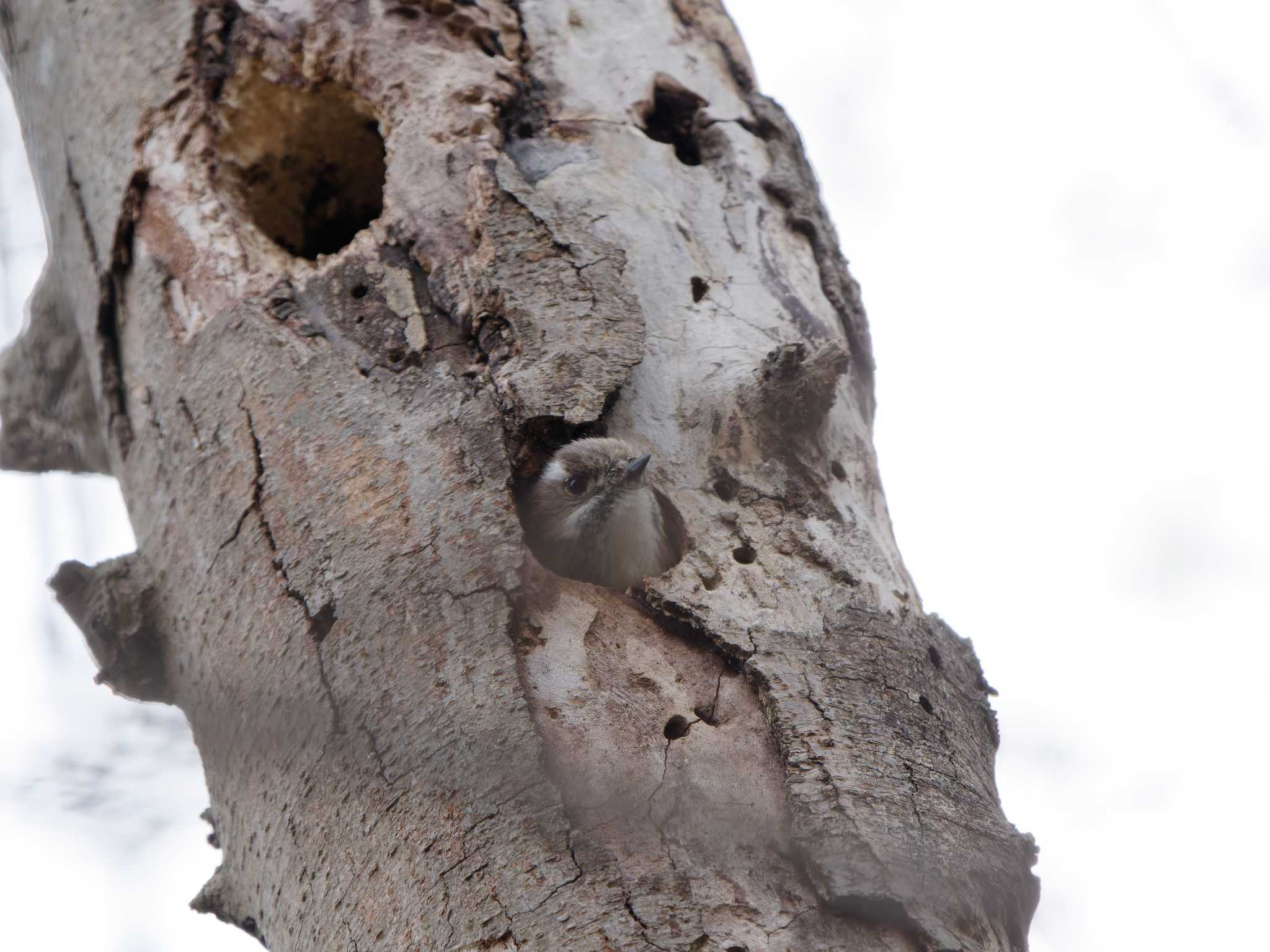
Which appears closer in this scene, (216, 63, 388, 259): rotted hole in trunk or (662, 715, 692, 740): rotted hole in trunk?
(662, 715, 692, 740): rotted hole in trunk

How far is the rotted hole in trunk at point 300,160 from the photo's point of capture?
2.96 m

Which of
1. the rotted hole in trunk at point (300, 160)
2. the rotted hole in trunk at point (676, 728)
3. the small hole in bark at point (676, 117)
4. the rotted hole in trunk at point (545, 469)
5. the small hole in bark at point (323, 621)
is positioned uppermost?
the small hole in bark at point (676, 117)

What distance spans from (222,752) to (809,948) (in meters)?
1.22

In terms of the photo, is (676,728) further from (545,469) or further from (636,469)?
Answer: (545,469)

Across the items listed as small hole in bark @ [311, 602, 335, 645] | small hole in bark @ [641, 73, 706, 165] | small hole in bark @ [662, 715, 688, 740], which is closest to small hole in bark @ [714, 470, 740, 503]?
small hole in bark @ [662, 715, 688, 740]

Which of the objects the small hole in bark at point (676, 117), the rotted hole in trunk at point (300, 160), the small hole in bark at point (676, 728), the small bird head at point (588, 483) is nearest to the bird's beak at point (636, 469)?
the small bird head at point (588, 483)

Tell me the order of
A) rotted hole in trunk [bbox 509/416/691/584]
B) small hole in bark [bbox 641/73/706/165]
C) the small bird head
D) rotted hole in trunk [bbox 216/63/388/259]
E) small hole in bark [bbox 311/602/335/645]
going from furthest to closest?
small hole in bark [bbox 641/73/706/165], rotted hole in trunk [bbox 216/63/388/259], the small bird head, rotted hole in trunk [bbox 509/416/691/584], small hole in bark [bbox 311/602/335/645]

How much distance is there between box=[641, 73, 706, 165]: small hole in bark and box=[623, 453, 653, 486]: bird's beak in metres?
0.89

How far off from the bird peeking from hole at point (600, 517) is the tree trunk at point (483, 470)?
159 mm

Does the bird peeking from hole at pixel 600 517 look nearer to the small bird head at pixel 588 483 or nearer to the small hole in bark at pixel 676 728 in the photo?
the small bird head at pixel 588 483

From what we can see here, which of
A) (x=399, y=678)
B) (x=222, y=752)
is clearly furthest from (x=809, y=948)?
(x=222, y=752)

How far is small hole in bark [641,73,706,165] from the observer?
3094 mm

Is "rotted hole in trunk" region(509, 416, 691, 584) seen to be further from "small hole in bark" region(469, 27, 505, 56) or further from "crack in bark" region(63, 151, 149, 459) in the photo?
"small hole in bark" region(469, 27, 505, 56)

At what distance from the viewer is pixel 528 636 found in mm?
2092
